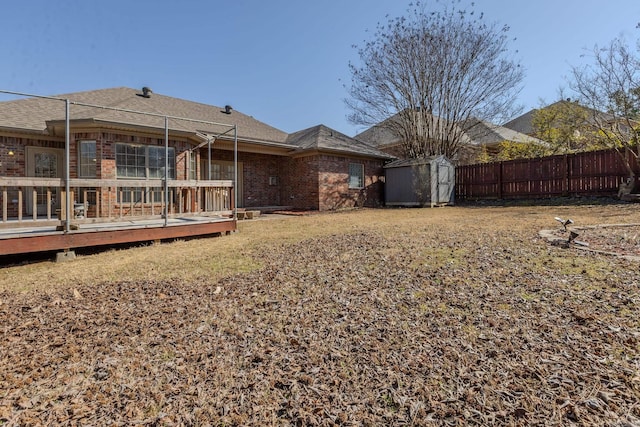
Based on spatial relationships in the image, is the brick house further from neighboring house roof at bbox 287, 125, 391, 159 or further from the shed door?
the shed door

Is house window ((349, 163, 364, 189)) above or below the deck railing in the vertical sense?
above

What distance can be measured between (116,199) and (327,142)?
8.44 m

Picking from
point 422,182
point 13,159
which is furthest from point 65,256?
point 422,182

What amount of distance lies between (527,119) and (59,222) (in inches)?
1311

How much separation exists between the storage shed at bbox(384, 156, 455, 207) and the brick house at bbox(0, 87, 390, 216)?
3.24ft

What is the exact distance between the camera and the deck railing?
526 cm

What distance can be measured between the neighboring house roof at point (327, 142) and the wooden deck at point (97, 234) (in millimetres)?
7187

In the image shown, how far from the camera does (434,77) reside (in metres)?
15.8

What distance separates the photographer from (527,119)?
91.4 ft

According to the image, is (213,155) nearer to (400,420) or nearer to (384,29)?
(384,29)

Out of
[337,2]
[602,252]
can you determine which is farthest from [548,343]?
[337,2]

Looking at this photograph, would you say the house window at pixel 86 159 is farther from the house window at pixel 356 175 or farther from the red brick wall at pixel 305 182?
the house window at pixel 356 175

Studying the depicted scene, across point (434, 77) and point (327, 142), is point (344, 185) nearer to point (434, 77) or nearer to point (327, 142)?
point (327, 142)

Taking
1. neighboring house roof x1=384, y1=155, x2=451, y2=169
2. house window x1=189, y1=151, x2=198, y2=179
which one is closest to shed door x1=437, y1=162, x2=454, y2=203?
neighboring house roof x1=384, y1=155, x2=451, y2=169
